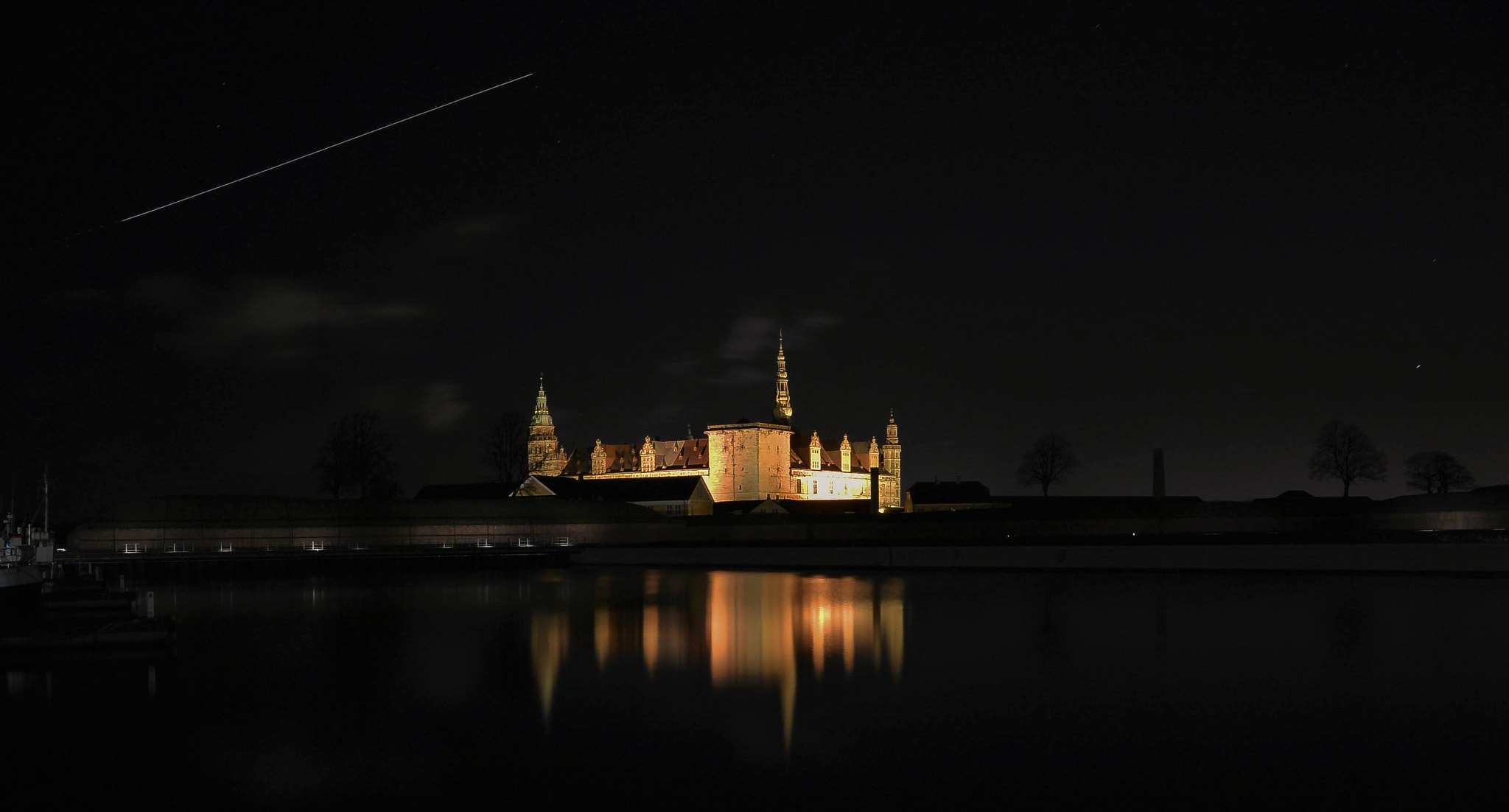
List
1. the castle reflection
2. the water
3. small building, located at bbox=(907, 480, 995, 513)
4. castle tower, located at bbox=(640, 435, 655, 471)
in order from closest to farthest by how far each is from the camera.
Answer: the water → the castle reflection → small building, located at bbox=(907, 480, 995, 513) → castle tower, located at bbox=(640, 435, 655, 471)

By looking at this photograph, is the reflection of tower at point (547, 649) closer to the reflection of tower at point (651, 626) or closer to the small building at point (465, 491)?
the reflection of tower at point (651, 626)

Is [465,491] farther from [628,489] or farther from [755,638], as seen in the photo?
[755,638]

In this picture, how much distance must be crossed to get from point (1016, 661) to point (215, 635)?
1456 centimetres

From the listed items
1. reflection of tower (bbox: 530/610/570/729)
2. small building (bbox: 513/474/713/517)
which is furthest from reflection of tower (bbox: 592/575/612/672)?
small building (bbox: 513/474/713/517)

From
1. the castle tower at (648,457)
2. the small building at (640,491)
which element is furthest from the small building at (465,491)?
the castle tower at (648,457)

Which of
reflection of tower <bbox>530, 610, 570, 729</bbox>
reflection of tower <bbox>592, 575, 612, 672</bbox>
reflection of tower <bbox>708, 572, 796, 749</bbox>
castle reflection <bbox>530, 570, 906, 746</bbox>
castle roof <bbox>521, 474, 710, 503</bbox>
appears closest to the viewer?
reflection of tower <bbox>530, 610, 570, 729</bbox>

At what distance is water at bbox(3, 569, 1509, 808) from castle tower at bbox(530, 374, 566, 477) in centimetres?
12394

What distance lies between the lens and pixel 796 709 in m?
13.8

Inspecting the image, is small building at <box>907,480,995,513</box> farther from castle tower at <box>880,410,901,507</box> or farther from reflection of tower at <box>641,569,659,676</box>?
reflection of tower at <box>641,569,659,676</box>

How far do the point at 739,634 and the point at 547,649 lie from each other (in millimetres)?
3632

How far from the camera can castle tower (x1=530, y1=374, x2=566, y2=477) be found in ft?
494

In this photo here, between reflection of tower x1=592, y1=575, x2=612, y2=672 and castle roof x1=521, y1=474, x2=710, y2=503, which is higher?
Answer: castle roof x1=521, y1=474, x2=710, y2=503

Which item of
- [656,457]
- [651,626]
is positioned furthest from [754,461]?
[651,626]

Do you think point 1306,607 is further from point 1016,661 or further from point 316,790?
point 316,790
